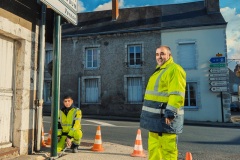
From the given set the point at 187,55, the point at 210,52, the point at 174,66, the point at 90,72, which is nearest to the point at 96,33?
the point at 90,72

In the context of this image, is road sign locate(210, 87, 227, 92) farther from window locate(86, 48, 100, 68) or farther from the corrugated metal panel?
the corrugated metal panel

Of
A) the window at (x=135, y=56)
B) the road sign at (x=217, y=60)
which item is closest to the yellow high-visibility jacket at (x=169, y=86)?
the road sign at (x=217, y=60)

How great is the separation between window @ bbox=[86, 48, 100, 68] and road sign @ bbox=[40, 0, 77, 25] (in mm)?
15517

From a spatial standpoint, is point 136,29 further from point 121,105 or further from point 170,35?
point 121,105

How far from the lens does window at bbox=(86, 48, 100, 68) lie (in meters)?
21.0

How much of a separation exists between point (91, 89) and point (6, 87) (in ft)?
53.2

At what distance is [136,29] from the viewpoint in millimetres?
20000

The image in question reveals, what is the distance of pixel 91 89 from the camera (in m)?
21.0

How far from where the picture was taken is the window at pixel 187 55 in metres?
18.9

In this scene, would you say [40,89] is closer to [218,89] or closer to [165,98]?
[165,98]

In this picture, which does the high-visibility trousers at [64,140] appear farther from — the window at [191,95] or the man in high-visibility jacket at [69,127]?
the window at [191,95]

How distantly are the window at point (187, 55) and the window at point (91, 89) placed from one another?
6801 mm

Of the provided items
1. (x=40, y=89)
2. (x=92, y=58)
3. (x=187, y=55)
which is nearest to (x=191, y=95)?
(x=187, y=55)

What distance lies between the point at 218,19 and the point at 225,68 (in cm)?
379
